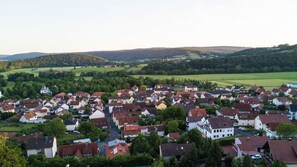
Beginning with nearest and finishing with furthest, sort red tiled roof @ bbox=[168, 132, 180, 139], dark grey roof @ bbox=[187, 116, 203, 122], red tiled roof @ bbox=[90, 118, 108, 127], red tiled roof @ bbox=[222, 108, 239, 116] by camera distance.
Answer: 1. red tiled roof @ bbox=[168, 132, 180, 139]
2. dark grey roof @ bbox=[187, 116, 203, 122]
3. red tiled roof @ bbox=[90, 118, 108, 127]
4. red tiled roof @ bbox=[222, 108, 239, 116]

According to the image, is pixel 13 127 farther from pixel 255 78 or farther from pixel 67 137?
pixel 255 78

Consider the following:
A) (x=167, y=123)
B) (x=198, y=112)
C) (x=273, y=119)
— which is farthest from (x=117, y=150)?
(x=273, y=119)

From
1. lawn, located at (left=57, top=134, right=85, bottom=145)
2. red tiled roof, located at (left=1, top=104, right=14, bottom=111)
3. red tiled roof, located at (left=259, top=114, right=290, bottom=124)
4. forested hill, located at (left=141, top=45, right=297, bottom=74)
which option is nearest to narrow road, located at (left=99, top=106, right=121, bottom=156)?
lawn, located at (left=57, top=134, right=85, bottom=145)

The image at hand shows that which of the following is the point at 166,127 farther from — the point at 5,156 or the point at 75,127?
the point at 5,156

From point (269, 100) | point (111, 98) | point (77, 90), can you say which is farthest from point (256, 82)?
point (77, 90)

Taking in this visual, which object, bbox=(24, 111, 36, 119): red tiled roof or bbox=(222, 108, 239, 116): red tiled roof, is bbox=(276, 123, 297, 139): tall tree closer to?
bbox=(222, 108, 239, 116): red tiled roof

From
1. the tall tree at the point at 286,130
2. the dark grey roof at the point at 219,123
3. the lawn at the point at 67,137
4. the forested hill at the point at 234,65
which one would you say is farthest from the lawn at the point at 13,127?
the forested hill at the point at 234,65
